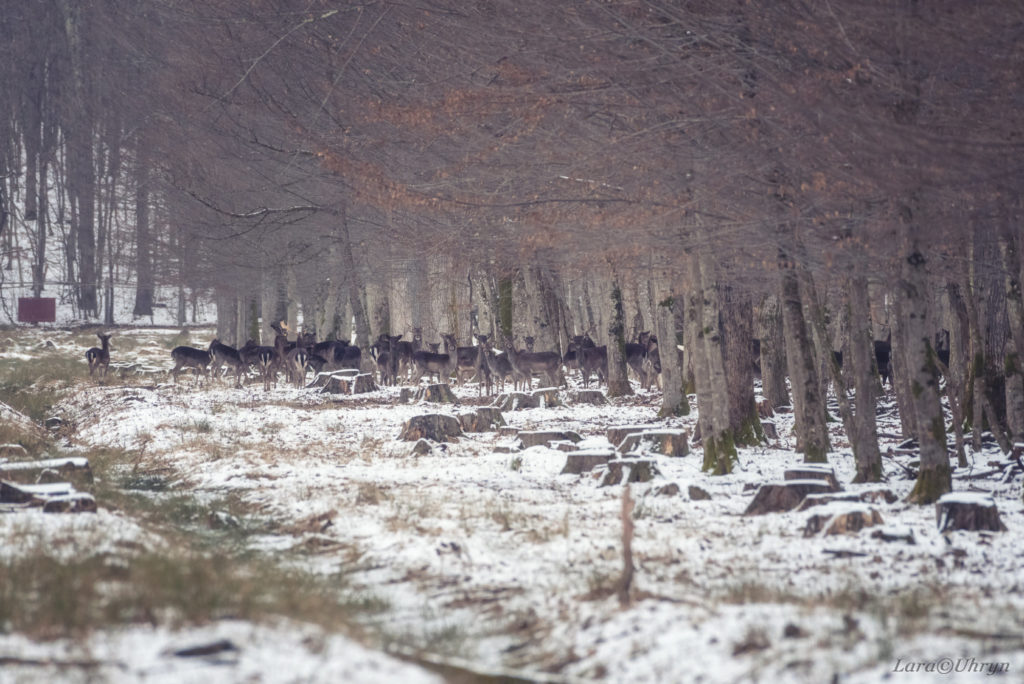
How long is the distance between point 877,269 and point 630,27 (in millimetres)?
3867

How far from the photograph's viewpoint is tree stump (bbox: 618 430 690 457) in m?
14.4

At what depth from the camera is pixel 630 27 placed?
12023mm

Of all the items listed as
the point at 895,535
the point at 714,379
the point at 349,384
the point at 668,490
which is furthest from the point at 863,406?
the point at 349,384

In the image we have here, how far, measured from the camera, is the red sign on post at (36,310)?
1924 inches

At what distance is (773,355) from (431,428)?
808 centimetres

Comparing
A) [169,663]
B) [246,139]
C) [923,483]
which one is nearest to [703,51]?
[923,483]

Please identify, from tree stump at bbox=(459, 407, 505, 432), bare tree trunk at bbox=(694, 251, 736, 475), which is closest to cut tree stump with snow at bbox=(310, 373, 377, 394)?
tree stump at bbox=(459, 407, 505, 432)

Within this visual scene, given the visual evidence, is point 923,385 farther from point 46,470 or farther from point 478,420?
point 46,470

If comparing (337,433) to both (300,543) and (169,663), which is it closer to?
(300,543)

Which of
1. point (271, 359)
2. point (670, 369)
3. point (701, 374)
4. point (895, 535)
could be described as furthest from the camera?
point (271, 359)

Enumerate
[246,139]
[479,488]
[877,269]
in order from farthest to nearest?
[246,139] < [479,488] < [877,269]

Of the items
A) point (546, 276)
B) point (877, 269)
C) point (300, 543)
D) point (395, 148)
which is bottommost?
point (300, 543)

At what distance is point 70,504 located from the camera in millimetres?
9695

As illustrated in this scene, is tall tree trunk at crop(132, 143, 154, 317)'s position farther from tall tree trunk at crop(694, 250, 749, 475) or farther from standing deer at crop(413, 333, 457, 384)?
tall tree trunk at crop(694, 250, 749, 475)
